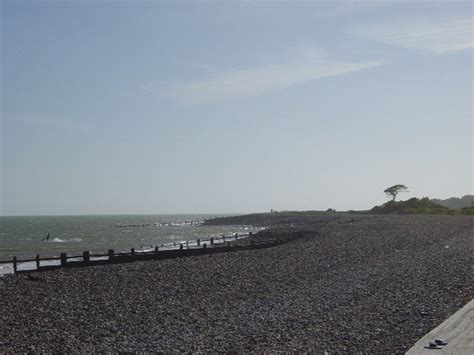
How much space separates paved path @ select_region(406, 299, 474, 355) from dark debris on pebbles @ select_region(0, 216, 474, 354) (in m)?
1.72

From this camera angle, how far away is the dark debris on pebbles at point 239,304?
10.5m

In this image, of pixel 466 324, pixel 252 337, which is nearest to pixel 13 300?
pixel 252 337

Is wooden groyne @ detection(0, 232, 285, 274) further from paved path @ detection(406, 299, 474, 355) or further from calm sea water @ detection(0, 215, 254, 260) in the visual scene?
paved path @ detection(406, 299, 474, 355)

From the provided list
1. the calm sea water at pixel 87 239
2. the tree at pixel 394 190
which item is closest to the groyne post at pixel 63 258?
the calm sea water at pixel 87 239

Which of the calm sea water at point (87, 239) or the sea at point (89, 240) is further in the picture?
the calm sea water at point (87, 239)

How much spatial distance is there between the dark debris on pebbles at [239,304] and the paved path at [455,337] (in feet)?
5.63

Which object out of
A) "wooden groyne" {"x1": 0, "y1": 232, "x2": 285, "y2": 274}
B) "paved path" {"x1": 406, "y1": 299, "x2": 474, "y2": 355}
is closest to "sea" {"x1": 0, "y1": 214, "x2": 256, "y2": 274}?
"wooden groyne" {"x1": 0, "y1": 232, "x2": 285, "y2": 274}

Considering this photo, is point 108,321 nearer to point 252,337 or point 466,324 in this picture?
point 252,337

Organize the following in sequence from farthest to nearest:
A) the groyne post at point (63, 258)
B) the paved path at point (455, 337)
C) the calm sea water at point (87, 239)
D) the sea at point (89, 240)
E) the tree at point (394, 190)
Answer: the tree at point (394, 190), the calm sea water at point (87, 239), the sea at point (89, 240), the groyne post at point (63, 258), the paved path at point (455, 337)

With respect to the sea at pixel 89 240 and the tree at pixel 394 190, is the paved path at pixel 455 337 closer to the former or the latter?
the sea at pixel 89 240

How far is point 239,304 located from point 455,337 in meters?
8.69

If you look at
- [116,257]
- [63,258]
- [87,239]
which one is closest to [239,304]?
[63,258]

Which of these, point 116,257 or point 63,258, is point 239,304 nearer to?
point 63,258

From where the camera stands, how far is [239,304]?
48.2 ft
